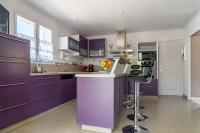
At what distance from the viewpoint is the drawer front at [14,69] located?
2.32 meters

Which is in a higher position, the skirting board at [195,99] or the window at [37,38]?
the window at [37,38]

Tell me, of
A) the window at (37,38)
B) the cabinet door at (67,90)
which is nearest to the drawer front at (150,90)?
the cabinet door at (67,90)

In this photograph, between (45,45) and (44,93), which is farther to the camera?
(45,45)

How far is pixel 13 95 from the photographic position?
248cm

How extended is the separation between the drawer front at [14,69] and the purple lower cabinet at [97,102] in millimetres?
1056

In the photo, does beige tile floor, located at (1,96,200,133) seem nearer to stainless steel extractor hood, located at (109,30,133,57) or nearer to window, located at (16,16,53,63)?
window, located at (16,16,53,63)

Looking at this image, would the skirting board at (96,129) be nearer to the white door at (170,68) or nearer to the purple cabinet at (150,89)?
the purple cabinet at (150,89)

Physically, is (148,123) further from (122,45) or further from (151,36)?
(151,36)

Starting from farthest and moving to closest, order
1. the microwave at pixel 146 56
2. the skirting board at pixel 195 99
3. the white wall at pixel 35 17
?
the microwave at pixel 146 56 < the skirting board at pixel 195 99 < the white wall at pixel 35 17

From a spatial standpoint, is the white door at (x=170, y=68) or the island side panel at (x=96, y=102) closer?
the island side panel at (x=96, y=102)

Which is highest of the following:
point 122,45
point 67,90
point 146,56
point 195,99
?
point 122,45

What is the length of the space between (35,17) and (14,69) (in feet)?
6.63

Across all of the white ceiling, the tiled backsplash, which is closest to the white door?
the white ceiling

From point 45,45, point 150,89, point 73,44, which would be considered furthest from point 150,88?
point 45,45
